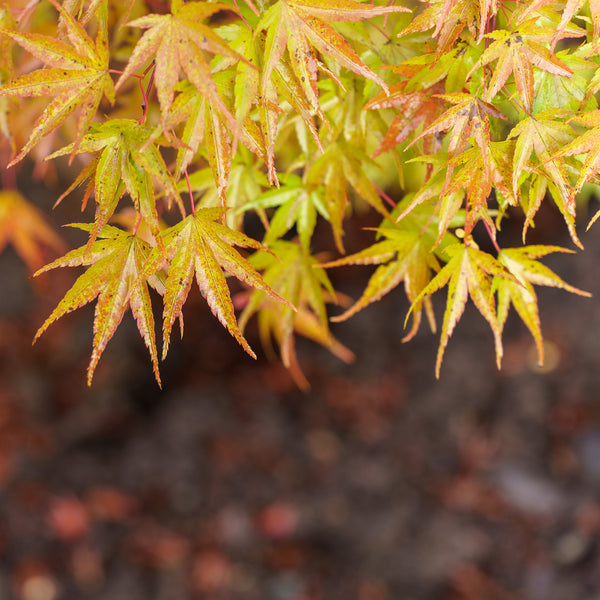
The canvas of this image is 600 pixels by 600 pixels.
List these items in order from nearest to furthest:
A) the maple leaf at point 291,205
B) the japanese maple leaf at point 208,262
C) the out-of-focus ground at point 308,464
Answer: the japanese maple leaf at point 208,262 → the maple leaf at point 291,205 → the out-of-focus ground at point 308,464

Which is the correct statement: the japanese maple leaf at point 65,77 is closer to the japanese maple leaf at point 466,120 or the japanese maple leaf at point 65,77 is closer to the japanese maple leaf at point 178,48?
the japanese maple leaf at point 178,48

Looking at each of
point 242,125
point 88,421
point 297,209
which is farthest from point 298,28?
point 88,421

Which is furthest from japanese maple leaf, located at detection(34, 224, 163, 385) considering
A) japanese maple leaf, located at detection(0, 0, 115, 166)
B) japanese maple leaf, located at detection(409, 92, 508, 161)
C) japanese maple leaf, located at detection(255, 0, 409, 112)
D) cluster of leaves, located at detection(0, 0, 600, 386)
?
japanese maple leaf, located at detection(409, 92, 508, 161)

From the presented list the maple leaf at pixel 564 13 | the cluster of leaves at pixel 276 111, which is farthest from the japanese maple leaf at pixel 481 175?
the maple leaf at pixel 564 13

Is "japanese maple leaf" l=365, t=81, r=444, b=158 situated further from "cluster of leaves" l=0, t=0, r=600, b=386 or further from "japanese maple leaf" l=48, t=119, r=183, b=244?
"japanese maple leaf" l=48, t=119, r=183, b=244

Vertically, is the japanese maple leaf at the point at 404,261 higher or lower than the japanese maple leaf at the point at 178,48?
lower
